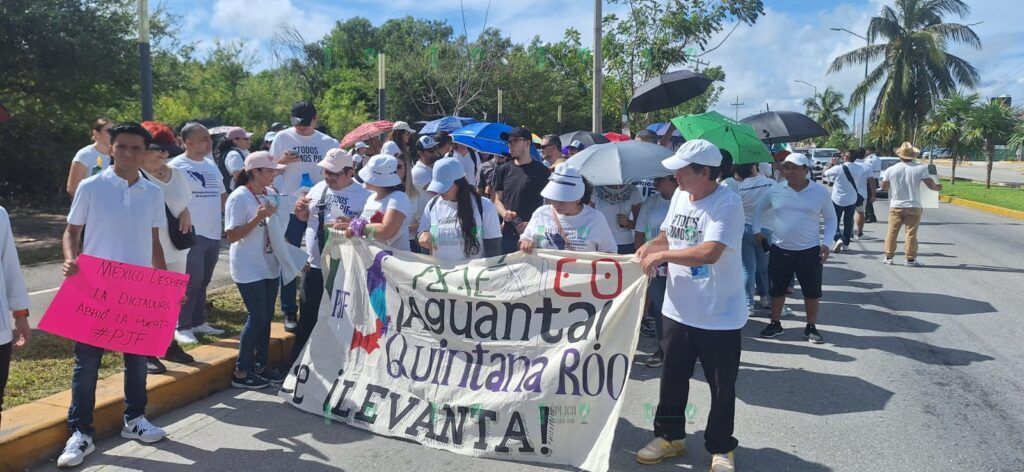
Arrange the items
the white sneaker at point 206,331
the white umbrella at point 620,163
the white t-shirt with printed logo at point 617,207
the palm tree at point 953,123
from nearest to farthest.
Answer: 1. the white umbrella at point 620,163
2. the white sneaker at point 206,331
3. the white t-shirt with printed logo at point 617,207
4. the palm tree at point 953,123

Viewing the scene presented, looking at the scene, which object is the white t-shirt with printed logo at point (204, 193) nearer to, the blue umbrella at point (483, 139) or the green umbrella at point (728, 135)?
the blue umbrella at point (483, 139)

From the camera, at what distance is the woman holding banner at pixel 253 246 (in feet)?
16.8

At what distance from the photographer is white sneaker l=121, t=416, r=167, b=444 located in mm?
4383

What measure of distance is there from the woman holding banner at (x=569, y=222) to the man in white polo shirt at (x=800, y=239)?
8.79 feet

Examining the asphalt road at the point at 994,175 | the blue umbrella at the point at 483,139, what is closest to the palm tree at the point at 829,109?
the asphalt road at the point at 994,175

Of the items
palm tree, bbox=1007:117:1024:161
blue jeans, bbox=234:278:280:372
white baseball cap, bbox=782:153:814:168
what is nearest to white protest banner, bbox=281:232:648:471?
blue jeans, bbox=234:278:280:372

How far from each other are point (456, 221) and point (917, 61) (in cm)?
3699

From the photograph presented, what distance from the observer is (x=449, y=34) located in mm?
57062

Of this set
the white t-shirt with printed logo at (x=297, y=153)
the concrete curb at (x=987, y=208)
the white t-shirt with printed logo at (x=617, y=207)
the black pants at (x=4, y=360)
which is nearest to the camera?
the black pants at (x=4, y=360)

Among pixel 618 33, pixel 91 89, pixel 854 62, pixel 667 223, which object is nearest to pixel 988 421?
pixel 667 223

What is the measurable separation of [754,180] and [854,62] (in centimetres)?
3402

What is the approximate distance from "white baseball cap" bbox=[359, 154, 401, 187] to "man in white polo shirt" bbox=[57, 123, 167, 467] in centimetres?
136

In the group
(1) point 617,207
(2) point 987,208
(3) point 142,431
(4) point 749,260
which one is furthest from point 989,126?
(3) point 142,431

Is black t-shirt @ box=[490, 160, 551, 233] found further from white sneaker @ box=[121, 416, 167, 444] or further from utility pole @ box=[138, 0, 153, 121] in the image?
utility pole @ box=[138, 0, 153, 121]
